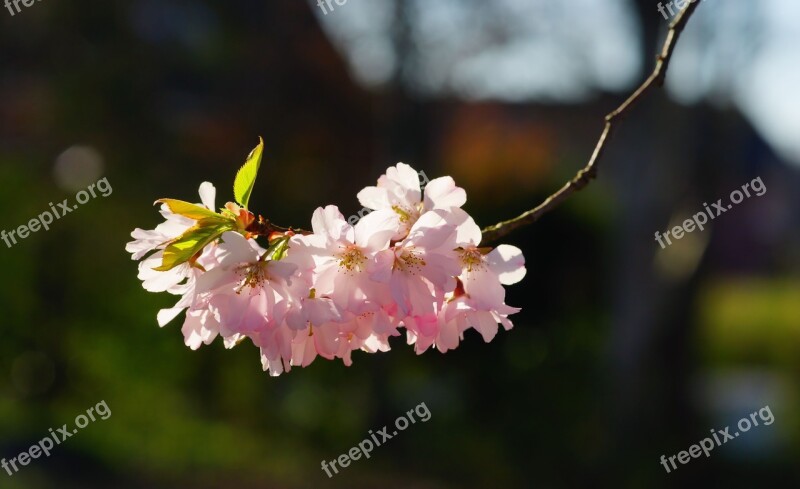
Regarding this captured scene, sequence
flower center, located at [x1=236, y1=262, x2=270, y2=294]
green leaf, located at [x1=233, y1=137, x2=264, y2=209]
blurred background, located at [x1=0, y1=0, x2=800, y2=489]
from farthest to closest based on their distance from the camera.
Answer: blurred background, located at [x1=0, y1=0, x2=800, y2=489] → green leaf, located at [x1=233, y1=137, x2=264, y2=209] → flower center, located at [x1=236, y1=262, x2=270, y2=294]

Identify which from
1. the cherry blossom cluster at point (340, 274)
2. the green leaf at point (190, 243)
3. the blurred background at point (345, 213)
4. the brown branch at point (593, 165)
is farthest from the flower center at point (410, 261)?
the blurred background at point (345, 213)

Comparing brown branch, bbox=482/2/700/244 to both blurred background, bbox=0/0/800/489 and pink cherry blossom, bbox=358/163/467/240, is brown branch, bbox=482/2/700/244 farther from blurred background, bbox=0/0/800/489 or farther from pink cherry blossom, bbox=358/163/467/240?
blurred background, bbox=0/0/800/489

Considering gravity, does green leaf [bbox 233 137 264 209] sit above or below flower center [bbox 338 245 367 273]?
above

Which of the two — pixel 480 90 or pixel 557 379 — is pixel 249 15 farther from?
pixel 557 379

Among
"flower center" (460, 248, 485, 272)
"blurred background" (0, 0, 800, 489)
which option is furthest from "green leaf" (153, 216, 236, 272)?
"blurred background" (0, 0, 800, 489)

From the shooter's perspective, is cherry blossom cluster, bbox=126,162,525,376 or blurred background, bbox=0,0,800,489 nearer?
cherry blossom cluster, bbox=126,162,525,376

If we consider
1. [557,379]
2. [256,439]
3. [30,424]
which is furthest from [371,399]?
[30,424]

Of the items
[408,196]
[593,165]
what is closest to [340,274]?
[408,196]
